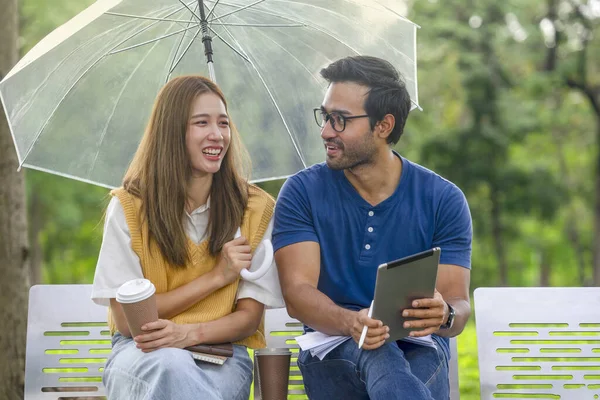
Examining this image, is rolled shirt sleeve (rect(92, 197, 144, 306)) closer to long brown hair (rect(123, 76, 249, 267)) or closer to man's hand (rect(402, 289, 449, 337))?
long brown hair (rect(123, 76, 249, 267))

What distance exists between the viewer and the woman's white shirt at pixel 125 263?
375cm

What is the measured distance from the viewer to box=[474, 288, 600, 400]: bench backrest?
4379 mm

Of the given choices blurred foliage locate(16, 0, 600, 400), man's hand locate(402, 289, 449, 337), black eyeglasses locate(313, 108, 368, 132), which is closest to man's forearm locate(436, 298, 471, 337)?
man's hand locate(402, 289, 449, 337)

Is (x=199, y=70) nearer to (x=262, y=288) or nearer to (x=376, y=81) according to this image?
(x=376, y=81)

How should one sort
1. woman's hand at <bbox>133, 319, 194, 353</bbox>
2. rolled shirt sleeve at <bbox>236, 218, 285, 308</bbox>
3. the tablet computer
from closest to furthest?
1. the tablet computer
2. woman's hand at <bbox>133, 319, 194, 353</bbox>
3. rolled shirt sleeve at <bbox>236, 218, 285, 308</bbox>

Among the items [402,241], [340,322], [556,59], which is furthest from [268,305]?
[556,59]

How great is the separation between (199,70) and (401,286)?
1.74m

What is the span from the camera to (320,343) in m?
3.90

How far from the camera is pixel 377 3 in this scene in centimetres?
436

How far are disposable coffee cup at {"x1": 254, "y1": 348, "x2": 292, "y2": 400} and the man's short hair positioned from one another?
3.89ft

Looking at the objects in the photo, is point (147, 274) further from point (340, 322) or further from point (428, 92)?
point (428, 92)

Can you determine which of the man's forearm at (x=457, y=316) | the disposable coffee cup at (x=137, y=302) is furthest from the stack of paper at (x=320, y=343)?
the disposable coffee cup at (x=137, y=302)

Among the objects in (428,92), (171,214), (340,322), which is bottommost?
(340,322)

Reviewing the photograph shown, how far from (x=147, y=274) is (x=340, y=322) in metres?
0.86
